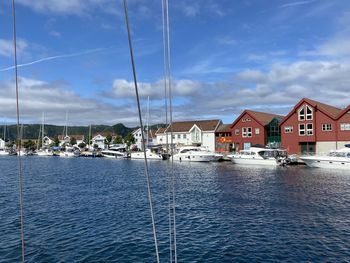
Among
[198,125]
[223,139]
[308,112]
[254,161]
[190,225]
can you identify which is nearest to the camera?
[190,225]

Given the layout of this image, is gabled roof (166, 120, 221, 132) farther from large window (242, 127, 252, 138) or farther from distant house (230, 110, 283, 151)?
large window (242, 127, 252, 138)

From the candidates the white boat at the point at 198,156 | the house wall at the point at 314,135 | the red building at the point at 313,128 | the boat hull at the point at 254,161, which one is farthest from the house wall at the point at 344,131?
the white boat at the point at 198,156

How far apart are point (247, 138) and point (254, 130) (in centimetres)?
275

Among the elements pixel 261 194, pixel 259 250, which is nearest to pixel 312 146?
pixel 261 194

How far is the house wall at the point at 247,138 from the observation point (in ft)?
249

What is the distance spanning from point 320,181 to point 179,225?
24.3m

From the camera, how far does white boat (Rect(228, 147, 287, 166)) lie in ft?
189

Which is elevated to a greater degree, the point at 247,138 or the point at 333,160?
the point at 247,138

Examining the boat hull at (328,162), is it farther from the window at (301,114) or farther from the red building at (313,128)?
the window at (301,114)

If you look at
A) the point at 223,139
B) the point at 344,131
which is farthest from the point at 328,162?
the point at 223,139

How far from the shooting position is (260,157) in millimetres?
58969

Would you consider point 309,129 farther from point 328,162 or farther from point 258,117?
point 328,162

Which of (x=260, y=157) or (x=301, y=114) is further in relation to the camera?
(x=301, y=114)

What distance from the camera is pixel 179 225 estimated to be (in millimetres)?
18484
